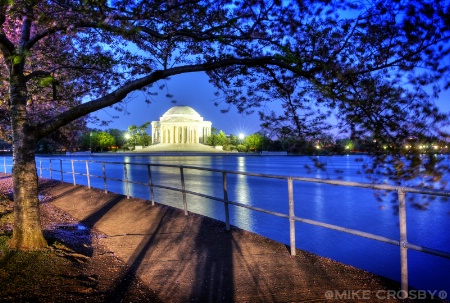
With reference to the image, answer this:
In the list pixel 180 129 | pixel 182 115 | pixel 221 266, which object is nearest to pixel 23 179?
pixel 221 266

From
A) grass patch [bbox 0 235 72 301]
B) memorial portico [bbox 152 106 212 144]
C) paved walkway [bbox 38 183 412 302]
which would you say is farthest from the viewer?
memorial portico [bbox 152 106 212 144]

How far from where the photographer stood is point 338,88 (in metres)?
5.14

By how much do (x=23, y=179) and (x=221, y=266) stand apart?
3.61 meters

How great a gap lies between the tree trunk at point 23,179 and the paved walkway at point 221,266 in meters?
1.46

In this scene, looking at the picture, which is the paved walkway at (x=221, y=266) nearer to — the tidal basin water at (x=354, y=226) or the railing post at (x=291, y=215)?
the railing post at (x=291, y=215)

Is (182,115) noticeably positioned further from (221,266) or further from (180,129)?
(221,266)

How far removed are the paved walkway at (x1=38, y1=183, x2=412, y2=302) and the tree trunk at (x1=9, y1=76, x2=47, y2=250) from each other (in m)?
1.46

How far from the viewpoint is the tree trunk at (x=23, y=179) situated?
6469mm

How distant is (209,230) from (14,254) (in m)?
3.59

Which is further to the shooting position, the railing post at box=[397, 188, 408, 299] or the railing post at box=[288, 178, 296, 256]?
the railing post at box=[288, 178, 296, 256]

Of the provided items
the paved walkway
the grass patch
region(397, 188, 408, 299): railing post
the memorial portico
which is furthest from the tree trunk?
the memorial portico

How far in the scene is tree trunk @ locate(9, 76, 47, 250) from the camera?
6.47m

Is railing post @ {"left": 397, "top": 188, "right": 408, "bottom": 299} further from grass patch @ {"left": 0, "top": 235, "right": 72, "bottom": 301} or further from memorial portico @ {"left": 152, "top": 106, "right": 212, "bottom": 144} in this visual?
memorial portico @ {"left": 152, "top": 106, "right": 212, "bottom": 144}

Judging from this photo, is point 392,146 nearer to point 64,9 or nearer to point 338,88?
point 338,88
